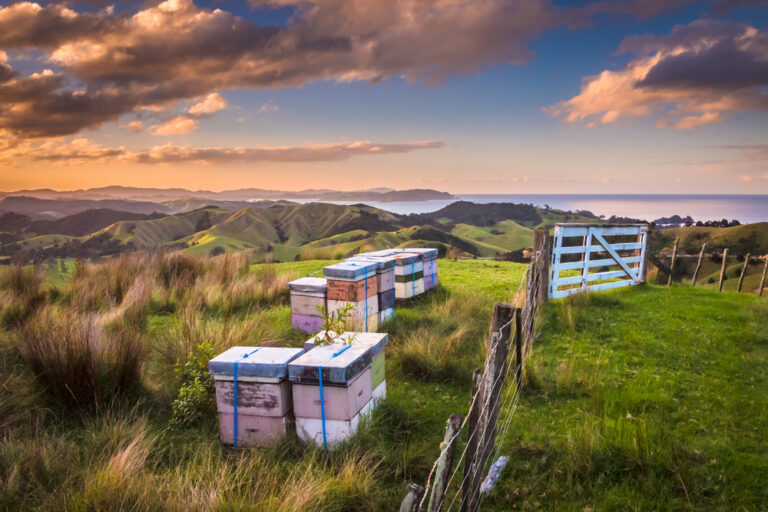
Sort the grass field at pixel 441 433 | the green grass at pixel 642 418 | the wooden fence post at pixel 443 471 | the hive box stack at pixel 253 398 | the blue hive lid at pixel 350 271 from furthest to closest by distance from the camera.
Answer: the blue hive lid at pixel 350 271 → the hive box stack at pixel 253 398 → the green grass at pixel 642 418 → the grass field at pixel 441 433 → the wooden fence post at pixel 443 471

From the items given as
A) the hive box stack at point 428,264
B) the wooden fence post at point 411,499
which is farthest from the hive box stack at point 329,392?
the hive box stack at point 428,264

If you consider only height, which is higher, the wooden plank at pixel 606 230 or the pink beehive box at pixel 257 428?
the wooden plank at pixel 606 230

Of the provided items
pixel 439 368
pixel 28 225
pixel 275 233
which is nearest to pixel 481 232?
pixel 275 233

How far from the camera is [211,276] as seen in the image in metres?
11.2

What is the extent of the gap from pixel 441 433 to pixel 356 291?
2.97 m

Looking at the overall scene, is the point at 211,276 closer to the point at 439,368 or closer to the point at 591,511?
the point at 439,368

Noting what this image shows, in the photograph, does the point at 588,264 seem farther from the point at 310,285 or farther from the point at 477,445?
the point at 477,445

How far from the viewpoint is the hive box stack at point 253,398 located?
399 cm

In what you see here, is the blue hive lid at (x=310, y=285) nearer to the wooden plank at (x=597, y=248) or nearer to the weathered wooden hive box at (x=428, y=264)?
the weathered wooden hive box at (x=428, y=264)

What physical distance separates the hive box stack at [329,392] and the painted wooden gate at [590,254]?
22.4 ft

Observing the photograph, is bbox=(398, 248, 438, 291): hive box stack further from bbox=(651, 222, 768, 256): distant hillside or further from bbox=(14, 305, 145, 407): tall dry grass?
bbox=(651, 222, 768, 256): distant hillside

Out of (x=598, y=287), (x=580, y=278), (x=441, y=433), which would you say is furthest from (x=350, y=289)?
(x=598, y=287)

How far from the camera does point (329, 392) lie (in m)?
3.95

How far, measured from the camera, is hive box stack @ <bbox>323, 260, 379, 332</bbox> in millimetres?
7031
